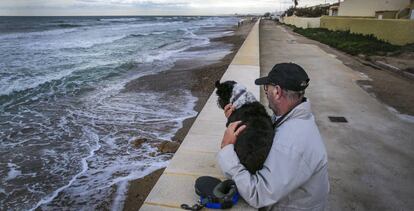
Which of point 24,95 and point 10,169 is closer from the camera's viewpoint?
point 10,169

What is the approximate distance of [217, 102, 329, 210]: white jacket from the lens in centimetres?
185

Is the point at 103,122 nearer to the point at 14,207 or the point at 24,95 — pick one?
the point at 14,207

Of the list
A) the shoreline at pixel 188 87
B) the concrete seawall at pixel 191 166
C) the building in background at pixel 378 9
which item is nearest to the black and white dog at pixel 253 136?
the concrete seawall at pixel 191 166

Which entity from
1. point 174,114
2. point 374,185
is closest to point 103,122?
point 174,114

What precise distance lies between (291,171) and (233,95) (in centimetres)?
135

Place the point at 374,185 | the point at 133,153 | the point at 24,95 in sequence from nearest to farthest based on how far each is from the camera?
the point at 374,185 → the point at 133,153 → the point at 24,95

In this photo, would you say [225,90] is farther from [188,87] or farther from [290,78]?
[188,87]

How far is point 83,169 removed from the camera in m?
5.88

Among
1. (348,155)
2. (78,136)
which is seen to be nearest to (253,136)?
(348,155)

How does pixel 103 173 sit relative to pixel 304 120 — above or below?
below

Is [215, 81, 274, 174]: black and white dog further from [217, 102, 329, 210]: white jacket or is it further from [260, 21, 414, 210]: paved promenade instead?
[260, 21, 414, 210]: paved promenade

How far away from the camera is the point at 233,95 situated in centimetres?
309

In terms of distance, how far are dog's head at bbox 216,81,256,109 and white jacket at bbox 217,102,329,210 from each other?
0.92 metres

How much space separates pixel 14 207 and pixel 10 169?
56.2 inches
